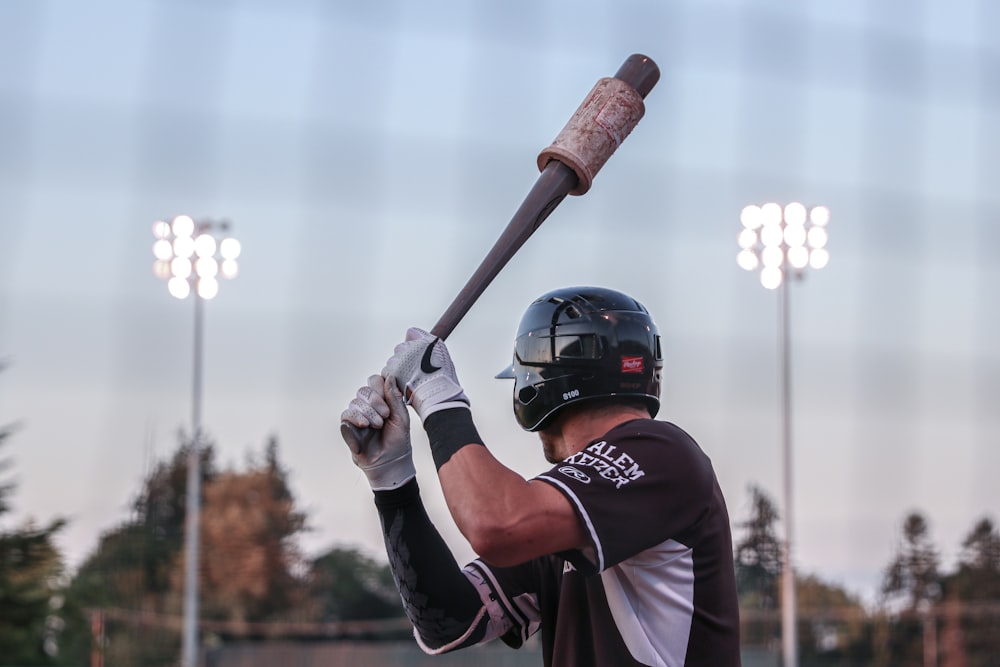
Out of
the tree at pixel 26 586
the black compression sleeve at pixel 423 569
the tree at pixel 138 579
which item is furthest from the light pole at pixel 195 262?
the black compression sleeve at pixel 423 569

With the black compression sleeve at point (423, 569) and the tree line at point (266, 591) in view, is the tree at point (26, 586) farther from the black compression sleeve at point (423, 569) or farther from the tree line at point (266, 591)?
the black compression sleeve at point (423, 569)

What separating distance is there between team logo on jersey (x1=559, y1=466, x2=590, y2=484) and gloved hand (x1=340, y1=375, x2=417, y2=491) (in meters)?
0.51

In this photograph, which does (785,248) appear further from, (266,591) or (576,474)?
(576,474)

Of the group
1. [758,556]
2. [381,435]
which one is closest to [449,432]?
[381,435]

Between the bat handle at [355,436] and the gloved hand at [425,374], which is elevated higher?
the gloved hand at [425,374]

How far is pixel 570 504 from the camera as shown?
276cm

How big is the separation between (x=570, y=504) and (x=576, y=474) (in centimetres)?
9

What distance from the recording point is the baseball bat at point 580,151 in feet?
11.4

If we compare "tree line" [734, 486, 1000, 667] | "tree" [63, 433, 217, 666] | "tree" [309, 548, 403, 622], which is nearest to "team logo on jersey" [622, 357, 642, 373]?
"tree" [63, 433, 217, 666]

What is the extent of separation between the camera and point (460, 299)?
3359mm

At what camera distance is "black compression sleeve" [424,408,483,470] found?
287 centimetres

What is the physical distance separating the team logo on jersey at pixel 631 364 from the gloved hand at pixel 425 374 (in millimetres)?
394

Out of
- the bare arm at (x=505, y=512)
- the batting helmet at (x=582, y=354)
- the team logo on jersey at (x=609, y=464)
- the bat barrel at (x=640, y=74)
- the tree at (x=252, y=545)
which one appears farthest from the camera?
the tree at (x=252, y=545)

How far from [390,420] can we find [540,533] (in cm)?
71
